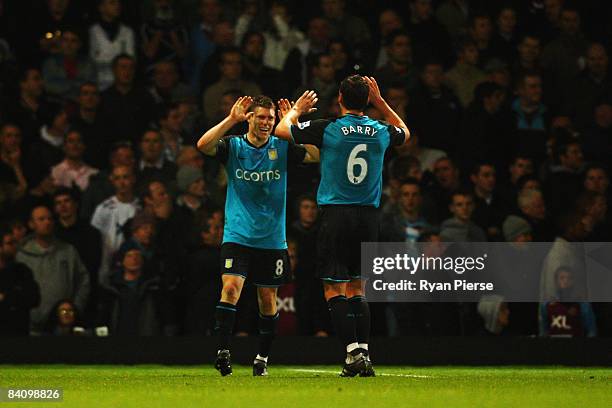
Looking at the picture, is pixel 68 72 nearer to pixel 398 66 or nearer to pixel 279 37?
pixel 279 37

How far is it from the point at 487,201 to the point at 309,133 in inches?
213

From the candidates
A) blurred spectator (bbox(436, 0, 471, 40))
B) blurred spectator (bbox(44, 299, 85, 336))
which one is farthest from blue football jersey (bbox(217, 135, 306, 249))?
blurred spectator (bbox(436, 0, 471, 40))

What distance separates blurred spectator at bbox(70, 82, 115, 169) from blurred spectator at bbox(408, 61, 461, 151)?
3804mm

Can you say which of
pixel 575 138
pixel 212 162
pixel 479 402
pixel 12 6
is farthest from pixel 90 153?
pixel 479 402

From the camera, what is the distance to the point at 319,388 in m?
9.84

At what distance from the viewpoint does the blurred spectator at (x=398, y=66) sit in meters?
17.4

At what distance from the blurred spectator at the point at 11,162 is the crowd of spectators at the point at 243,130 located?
0.08 ft

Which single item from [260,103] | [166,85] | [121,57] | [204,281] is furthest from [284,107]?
[166,85]

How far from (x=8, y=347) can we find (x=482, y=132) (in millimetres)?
6520

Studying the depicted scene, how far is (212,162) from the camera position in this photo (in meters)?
16.4

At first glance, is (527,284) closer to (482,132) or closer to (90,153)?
(482,132)

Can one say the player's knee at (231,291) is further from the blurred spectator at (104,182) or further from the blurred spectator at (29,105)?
the blurred spectator at (29,105)

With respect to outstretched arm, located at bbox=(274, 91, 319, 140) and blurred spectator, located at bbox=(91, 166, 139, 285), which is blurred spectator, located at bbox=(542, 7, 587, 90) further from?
outstretched arm, located at bbox=(274, 91, 319, 140)

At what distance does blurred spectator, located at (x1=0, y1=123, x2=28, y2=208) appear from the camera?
15.9m
